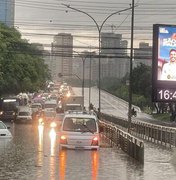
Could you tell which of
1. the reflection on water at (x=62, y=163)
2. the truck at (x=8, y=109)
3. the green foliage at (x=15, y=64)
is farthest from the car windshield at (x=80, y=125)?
the truck at (x=8, y=109)

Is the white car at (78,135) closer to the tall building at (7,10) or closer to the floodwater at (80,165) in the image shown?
the floodwater at (80,165)

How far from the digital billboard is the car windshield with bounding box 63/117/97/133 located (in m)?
3.07

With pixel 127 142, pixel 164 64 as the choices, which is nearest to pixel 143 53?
pixel 164 64

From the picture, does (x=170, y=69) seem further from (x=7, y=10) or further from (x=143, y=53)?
(x=143, y=53)

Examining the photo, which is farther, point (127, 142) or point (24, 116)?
point (24, 116)

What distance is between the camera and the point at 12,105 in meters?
76.9

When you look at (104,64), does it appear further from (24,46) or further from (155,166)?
(155,166)

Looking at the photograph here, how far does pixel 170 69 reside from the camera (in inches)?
1073

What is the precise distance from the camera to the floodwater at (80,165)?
691 inches

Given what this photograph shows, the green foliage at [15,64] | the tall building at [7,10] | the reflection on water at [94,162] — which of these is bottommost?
the reflection on water at [94,162]

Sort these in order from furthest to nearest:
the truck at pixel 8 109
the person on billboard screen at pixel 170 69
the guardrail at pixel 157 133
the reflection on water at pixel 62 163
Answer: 1. the truck at pixel 8 109
2. the guardrail at pixel 157 133
3. the person on billboard screen at pixel 170 69
4. the reflection on water at pixel 62 163

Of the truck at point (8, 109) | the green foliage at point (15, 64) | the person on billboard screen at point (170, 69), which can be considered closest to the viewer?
the person on billboard screen at point (170, 69)

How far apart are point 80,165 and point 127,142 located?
19.5 ft

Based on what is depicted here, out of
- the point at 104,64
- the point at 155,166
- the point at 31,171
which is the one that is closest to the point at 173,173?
the point at 155,166
